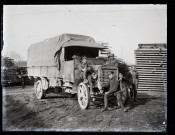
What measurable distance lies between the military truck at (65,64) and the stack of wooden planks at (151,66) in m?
4.05

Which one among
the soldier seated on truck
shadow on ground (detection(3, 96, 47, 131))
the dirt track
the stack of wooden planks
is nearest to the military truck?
the soldier seated on truck

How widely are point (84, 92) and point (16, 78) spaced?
40.5 ft

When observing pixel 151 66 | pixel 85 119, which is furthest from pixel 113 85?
pixel 151 66

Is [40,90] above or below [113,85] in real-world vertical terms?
below

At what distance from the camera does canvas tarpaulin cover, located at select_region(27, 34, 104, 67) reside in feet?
30.2

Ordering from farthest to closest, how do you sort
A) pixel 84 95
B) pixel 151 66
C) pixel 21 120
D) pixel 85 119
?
pixel 151 66
pixel 84 95
pixel 21 120
pixel 85 119

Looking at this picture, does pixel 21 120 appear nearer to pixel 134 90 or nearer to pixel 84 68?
pixel 84 68

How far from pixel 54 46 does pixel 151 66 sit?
22.3ft

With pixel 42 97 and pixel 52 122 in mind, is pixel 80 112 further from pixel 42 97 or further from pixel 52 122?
pixel 42 97

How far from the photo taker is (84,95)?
786 cm

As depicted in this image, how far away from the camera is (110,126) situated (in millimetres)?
6227

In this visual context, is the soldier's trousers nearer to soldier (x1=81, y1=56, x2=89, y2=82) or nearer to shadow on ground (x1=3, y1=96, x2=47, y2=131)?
soldier (x1=81, y1=56, x2=89, y2=82)

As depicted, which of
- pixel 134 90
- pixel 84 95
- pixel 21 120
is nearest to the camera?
pixel 21 120
